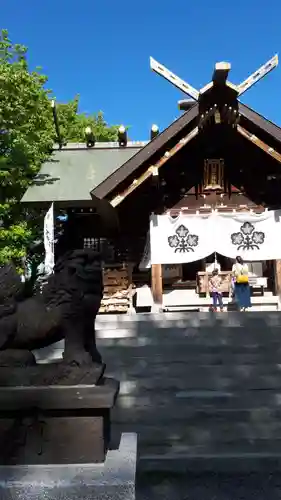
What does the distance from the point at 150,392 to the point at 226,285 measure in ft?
22.5

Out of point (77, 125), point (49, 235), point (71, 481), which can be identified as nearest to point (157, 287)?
point (49, 235)

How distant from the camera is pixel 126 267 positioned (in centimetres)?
1374

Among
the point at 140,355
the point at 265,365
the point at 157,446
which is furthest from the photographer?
the point at 140,355

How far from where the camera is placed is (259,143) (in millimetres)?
12711

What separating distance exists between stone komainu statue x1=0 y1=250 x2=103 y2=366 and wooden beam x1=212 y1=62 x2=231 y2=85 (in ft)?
28.4

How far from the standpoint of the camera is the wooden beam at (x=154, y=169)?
1237 centimetres

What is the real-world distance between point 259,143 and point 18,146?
27.9ft

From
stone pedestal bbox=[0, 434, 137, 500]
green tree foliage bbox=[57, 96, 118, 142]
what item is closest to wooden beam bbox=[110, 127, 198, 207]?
stone pedestal bbox=[0, 434, 137, 500]

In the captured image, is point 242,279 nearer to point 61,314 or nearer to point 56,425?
point 61,314

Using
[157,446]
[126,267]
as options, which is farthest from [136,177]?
[157,446]

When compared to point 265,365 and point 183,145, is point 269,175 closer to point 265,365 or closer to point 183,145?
A: point 183,145

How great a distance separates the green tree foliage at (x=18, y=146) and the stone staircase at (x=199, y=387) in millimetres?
7005

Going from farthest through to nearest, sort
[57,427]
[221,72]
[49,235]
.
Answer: [49,235] → [221,72] → [57,427]

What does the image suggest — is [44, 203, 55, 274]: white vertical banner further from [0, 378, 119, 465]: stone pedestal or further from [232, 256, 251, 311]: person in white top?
[0, 378, 119, 465]: stone pedestal
